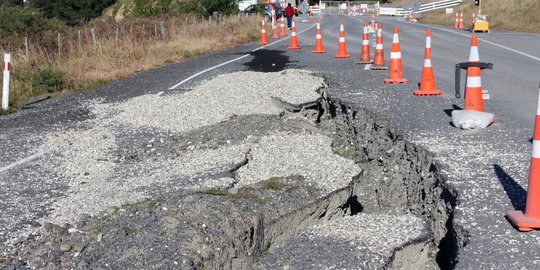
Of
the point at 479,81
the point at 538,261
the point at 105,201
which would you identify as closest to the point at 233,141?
the point at 105,201

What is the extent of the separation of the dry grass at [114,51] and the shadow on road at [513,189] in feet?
28.4

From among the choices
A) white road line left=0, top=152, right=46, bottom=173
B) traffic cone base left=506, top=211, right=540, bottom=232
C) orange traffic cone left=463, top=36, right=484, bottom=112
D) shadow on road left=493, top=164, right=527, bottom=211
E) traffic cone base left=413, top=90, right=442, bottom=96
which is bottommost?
white road line left=0, top=152, right=46, bottom=173

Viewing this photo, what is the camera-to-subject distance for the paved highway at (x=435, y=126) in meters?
4.52

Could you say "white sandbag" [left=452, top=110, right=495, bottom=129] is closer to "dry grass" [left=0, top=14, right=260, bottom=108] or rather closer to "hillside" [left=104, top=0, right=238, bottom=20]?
"dry grass" [left=0, top=14, right=260, bottom=108]

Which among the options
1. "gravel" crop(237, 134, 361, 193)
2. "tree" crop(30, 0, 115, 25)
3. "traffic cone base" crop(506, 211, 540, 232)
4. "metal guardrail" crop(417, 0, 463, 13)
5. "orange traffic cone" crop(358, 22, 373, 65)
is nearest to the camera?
"traffic cone base" crop(506, 211, 540, 232)

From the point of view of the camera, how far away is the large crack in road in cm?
418

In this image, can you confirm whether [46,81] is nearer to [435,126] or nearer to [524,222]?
[435,126]

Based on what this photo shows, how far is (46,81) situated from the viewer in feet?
43.0

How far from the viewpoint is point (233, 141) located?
719 cm

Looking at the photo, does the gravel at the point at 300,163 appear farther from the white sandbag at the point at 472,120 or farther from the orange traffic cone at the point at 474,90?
the orange traffic cone at the point at 474,90

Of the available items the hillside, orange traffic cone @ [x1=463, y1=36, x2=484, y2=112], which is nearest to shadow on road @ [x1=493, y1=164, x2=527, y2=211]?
orange traffic cone @ [x1=463, y1=36, x2=484, y2=112]

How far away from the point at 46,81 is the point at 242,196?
924 centimetres

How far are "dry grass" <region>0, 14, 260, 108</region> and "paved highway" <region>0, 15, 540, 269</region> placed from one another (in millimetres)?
952

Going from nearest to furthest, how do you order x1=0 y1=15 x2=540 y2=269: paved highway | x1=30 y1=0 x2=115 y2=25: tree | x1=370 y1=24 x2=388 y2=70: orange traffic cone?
x1=0 y1=15 x2=540 y2=269: paved highway < x1=370 y1=24 x2=388 y2=70: orange traffic cone < x1=30 y1=0 x2=115 y2=25: tree
